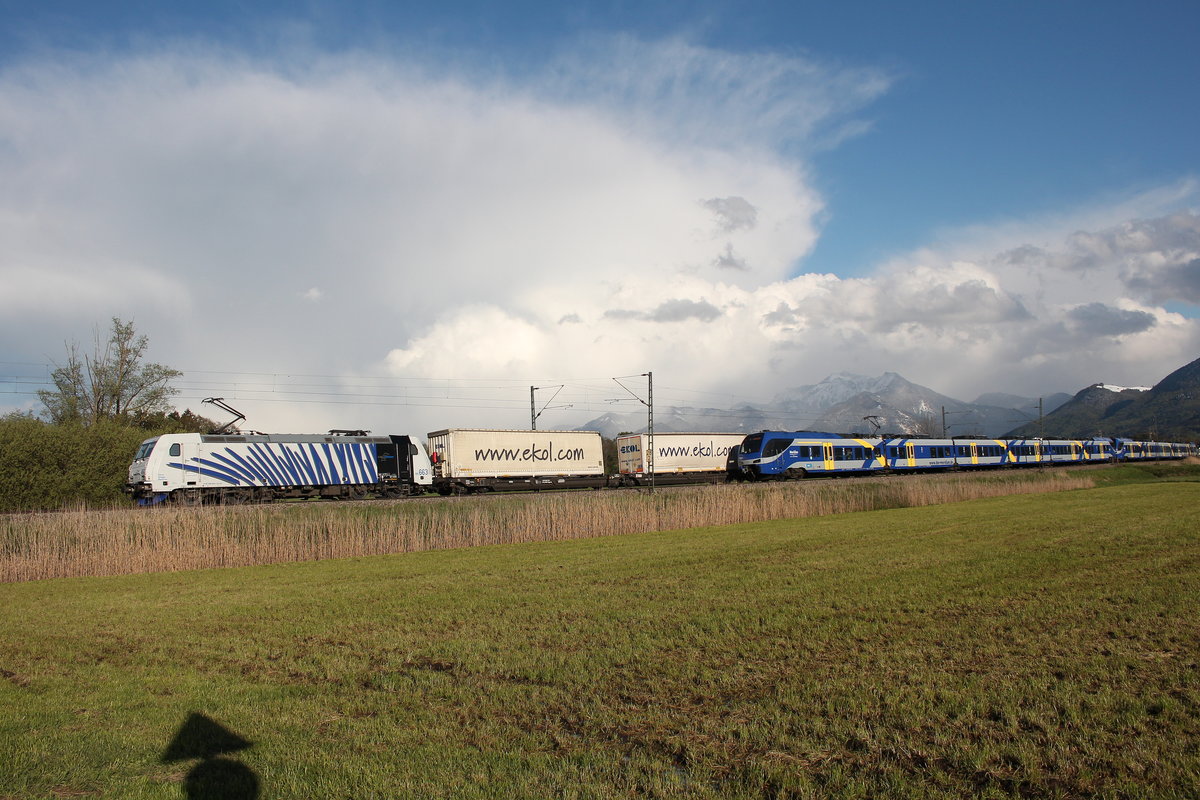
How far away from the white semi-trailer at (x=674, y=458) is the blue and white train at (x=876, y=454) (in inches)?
141

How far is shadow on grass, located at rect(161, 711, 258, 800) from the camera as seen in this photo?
439cm

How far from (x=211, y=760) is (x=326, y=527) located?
42.7 ft

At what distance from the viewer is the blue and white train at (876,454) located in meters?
41.2

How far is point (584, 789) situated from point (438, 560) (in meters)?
11.5

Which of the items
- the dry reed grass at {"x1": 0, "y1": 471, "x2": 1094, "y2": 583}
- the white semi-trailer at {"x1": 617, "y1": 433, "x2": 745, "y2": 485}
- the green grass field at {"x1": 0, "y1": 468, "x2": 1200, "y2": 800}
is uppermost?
the white semi-trailer at {"x1": 617, "y1": 433, "x2": 745, "y2": 485}

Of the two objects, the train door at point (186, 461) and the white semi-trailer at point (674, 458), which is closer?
the train door at point (186, 461)

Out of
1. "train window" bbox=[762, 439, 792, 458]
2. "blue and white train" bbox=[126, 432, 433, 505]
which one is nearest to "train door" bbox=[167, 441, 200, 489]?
"blue and white train" bbox=[126, 432, 433, 505]

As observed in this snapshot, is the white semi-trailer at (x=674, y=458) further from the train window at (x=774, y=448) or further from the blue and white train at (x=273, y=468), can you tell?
the blue and white train at (x=273, y=468)

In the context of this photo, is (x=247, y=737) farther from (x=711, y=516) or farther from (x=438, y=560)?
(x=711, y=516)

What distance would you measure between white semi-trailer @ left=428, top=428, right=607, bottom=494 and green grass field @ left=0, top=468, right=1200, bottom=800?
25.9 metres

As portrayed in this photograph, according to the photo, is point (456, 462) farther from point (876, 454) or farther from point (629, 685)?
point (629, 685)

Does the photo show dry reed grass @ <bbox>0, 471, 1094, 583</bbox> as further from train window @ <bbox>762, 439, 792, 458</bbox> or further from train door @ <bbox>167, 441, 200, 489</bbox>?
train window @ <bbox>762, 439, 792, 458</bbox>

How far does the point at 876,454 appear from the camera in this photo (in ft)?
150

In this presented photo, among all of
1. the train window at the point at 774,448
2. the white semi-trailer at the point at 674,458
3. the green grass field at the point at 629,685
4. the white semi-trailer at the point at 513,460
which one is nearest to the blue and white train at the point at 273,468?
the white semi-trailer at the point at 513,460
